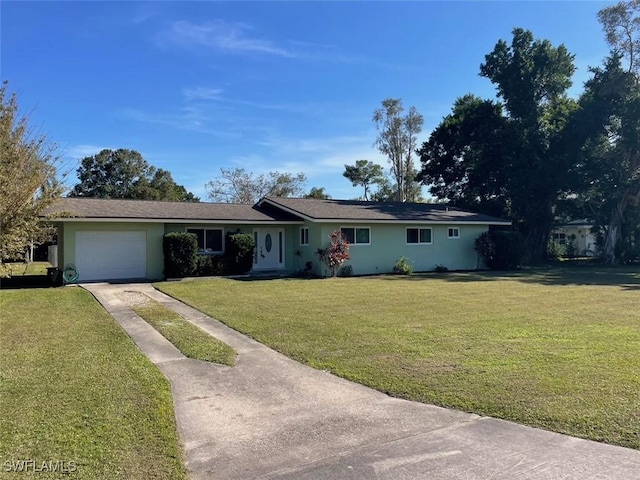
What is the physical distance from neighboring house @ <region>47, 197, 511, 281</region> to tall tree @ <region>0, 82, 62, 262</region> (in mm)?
6233

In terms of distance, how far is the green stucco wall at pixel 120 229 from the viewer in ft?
56.2

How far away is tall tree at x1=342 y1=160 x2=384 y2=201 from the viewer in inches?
2313

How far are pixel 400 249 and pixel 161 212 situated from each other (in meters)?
11.1

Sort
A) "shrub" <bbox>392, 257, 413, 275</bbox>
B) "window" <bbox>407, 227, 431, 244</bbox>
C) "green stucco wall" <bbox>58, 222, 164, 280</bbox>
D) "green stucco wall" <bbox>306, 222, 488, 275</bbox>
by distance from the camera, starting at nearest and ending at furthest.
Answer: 1. "green stucco wall" <bbox>58, 222, 164, 280</bbox>
2. "green stucco wall" <bbox>306, 222, 488, 275</bbox>
3. "shrub" <bbox>392, 257, 413, 275</bbox>
4. "window" <bbox>407, 227, 431, 244</bbox>

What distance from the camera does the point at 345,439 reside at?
419 centimetres

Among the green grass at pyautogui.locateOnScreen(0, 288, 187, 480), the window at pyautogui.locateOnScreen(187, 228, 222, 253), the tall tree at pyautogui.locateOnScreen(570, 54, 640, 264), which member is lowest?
the green grass at pyautogui.locateOnScreen(0, 288, 187, 480)

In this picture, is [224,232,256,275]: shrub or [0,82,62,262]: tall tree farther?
[224,232,256,275]: shrub

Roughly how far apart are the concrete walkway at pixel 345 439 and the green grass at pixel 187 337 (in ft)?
2.89

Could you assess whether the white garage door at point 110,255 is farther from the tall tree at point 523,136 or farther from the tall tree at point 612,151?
the tall tree at point 612,151

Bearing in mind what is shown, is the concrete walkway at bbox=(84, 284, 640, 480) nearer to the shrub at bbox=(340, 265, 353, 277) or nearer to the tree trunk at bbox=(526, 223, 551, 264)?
the shrub at bbox=(340, 265, 353, 277)

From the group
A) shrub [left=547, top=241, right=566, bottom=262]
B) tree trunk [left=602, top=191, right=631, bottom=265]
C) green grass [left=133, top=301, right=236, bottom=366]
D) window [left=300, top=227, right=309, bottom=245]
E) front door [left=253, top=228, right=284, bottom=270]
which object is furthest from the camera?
shrub [left=547, top=241, right=566, bottom=262]

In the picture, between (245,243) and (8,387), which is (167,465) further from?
(245,243)

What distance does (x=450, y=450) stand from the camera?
3.94 metres

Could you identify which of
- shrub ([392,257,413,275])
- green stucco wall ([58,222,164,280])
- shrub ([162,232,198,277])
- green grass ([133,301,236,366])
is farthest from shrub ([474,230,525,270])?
green grass ([133,301,236,366])
